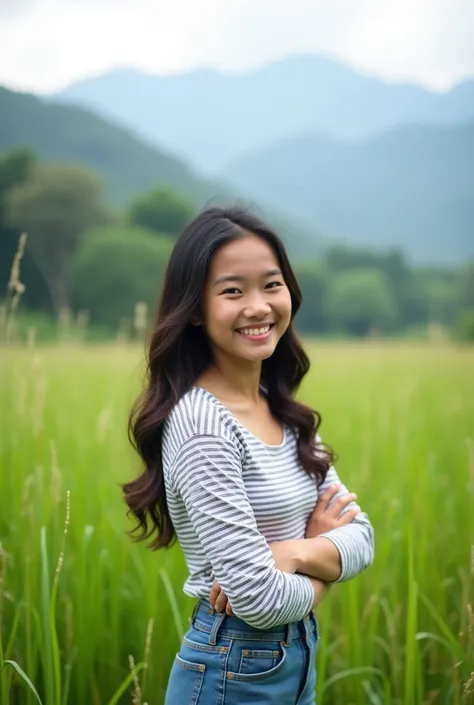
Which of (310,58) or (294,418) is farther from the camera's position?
(310,58)

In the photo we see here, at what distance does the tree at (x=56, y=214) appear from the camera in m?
4.10

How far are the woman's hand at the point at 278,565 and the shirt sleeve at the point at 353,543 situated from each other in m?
0.08

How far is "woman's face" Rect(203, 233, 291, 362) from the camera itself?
102 centimetres

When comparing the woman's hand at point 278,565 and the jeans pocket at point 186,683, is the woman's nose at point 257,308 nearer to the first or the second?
the woman's hand at point 278,565

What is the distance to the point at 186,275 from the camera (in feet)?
3.43

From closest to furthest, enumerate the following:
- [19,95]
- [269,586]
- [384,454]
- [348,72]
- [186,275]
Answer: [269,586]
[186,275]
[384,454]
[19,95]
[348,72]

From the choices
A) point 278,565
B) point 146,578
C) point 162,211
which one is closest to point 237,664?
point 278,565

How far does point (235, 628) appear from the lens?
0.94 meters

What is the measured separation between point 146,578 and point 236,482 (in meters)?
0.89

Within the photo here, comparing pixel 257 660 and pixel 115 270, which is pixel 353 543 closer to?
pixel 257 660

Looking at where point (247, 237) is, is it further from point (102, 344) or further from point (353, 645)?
point (102, 344)

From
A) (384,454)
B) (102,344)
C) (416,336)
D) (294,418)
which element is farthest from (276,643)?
(416,336)

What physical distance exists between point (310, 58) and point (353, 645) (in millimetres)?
7726

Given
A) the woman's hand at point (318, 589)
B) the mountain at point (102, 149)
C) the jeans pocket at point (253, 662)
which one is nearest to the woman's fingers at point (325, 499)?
the woman's hand at point (318, 589)
